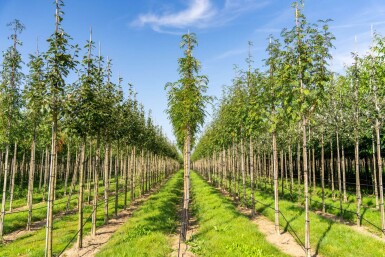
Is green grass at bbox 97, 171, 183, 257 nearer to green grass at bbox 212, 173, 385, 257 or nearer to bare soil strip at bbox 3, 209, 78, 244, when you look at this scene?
bare soil strip at bbox 3, 209, 78, 244

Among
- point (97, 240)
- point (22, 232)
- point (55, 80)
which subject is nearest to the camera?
point (55, 80)

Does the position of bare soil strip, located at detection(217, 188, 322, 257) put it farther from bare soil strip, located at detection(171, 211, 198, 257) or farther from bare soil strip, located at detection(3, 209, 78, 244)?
bare soil strip, located at detection(3, 209, 78, 244)

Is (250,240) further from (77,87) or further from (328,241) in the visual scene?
(77,87)

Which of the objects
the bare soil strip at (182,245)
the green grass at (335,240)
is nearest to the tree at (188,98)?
the bare soil strip at (182,245)

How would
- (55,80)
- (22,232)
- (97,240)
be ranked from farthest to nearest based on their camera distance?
(22,232), (97,240), (55,80)

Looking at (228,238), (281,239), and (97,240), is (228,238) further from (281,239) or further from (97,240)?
(97,240)

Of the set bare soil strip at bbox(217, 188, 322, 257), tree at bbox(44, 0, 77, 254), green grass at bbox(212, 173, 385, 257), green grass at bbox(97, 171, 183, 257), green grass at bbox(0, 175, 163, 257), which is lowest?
green grass at bbox(0, 175, 163, 257)

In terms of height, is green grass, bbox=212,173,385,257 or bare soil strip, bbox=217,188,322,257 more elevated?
green grass, bbox=212,173,385,257

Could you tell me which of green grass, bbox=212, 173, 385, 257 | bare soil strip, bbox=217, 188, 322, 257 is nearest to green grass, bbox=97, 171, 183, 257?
bare soil strip, bbox=217, 188, 322, 257

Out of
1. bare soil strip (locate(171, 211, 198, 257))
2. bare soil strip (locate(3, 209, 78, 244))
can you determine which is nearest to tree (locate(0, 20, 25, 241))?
bare soil strip (locate(3, 209, 78, 244))

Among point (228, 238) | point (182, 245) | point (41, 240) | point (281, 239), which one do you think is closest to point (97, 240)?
point (41, 240)

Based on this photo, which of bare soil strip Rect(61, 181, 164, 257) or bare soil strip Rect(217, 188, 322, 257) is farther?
bare soil strip Rect(61, 181, 164, 257)

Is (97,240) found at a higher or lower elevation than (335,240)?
lower

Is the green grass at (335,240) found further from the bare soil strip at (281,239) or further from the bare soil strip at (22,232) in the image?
the bare soil strip at (22,232)
